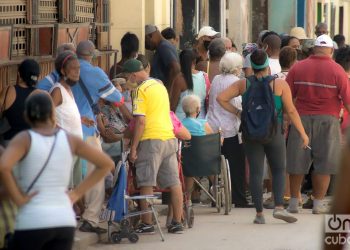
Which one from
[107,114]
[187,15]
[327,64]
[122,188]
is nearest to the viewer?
[122,188]

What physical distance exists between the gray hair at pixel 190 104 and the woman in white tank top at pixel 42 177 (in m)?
5.60

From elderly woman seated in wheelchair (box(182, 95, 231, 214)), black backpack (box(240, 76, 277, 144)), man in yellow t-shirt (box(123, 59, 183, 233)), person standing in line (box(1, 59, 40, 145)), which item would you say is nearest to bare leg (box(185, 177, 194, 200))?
elderly woman seated in wheelchair (box(182, 95, 231, 214))

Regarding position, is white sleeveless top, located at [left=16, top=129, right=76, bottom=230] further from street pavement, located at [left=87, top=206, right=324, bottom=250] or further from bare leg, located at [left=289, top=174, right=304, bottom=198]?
bare leg, located at [left=289, top=174, right=304, bottom=198]

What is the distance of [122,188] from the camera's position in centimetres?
1090

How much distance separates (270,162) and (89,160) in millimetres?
5600

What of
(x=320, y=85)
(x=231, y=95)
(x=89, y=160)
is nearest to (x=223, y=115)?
(x=231, y=95)

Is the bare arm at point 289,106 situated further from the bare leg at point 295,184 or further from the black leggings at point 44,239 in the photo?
the black leggings at point 44,239

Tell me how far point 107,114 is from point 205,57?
4037 mm

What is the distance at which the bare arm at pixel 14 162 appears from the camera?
269 inches

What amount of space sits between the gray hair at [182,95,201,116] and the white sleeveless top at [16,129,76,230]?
5.71 m

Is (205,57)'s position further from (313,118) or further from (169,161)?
(169,161)

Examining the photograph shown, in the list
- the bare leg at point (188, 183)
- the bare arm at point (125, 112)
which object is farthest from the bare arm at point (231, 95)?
the bare arm at point (125, 112)

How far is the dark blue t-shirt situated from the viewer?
1423 cm

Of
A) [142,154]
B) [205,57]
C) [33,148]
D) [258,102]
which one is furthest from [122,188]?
[205,57]
